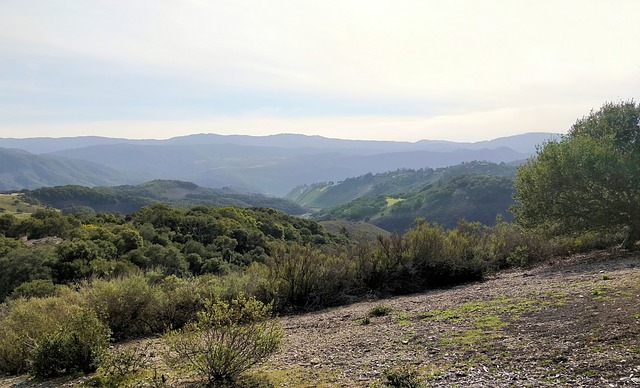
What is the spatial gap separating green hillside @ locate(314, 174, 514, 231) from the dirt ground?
10828cm

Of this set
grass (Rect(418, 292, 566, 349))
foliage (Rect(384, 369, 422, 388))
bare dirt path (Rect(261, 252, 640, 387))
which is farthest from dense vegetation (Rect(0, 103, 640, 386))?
grass (Rect(418, 292, 566, 349))

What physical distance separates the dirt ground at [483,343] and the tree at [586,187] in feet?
15.1

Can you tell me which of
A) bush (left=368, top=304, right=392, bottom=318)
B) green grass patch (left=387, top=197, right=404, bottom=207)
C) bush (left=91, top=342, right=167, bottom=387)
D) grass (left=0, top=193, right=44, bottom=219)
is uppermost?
bush (left=91, top=342, right=167, bottom=387)

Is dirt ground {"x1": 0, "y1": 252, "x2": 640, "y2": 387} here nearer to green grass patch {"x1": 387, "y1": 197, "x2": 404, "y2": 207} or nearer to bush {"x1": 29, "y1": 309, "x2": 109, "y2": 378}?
bush {"x1": 29, "y1": 309, "x2": 109, "y2": 378}

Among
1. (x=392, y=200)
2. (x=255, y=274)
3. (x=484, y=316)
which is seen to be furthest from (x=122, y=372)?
(x=392, y=200)

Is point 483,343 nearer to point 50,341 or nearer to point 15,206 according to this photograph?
point 50,341

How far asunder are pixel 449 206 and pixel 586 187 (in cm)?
11418

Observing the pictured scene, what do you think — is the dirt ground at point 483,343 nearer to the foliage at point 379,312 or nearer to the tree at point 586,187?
the foliage at point 379,312

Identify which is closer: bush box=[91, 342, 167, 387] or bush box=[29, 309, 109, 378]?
bush box=[91, 342, 167, 387]

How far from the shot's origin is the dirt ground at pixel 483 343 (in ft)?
18.4

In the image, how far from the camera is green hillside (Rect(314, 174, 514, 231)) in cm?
11981

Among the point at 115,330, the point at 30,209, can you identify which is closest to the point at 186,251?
the point at 115,330

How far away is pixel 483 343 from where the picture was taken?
709cm

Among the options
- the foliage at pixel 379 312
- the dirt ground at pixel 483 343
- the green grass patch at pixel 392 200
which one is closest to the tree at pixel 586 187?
the dirt ground at pixel 483 343
